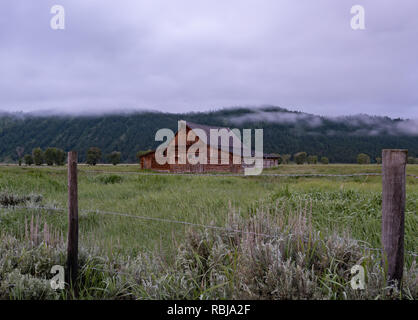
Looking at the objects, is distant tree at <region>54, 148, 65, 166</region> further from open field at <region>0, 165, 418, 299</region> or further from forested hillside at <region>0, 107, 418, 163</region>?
open field at <region>0, 165, 418, 299</region>

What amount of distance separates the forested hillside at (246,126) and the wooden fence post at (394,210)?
7784cm

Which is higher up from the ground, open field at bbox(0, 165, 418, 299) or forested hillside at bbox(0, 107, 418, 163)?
forested hillside at bbox(0, 107, 418, 163)

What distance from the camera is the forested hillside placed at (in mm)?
87688

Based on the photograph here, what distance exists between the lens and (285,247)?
348 cm

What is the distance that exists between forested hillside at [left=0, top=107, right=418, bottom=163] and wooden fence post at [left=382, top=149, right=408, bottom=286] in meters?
77.8

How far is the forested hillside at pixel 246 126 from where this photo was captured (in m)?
87.7

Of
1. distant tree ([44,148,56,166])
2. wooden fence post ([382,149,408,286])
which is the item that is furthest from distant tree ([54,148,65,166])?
wooden fence post ([382,149,408,286])

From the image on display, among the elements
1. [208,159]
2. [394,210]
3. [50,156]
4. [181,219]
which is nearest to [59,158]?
[50,156]

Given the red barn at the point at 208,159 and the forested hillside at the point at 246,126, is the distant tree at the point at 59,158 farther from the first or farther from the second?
the red barn at the point at 208,159

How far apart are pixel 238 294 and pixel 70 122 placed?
193 meters

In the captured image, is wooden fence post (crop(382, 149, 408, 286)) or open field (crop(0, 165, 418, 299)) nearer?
wooden fence post (crop(382, 149, 408, 286))

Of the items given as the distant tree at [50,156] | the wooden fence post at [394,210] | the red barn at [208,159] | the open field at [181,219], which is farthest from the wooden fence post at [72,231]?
the distant tree at [50,156]
